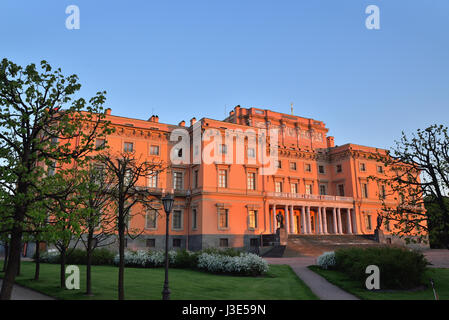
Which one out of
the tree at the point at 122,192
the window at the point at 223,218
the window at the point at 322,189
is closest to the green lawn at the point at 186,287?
the tree at the point at 122,192

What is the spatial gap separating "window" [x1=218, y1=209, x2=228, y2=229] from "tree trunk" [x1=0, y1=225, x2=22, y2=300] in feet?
96.7

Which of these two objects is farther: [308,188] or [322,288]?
[308,188]

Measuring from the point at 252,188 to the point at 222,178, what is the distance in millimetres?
4265

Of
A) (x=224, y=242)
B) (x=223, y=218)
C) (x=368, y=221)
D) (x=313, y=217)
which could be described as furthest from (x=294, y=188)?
(x=224, y=242)

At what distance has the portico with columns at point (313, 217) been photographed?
4288cm

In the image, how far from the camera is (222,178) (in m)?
40.0

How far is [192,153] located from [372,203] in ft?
92.9

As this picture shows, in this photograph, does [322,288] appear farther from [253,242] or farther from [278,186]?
[278,186]

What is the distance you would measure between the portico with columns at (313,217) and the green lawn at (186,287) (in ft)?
78.8

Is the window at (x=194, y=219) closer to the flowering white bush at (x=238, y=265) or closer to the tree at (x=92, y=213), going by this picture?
the flowering white bush at (x=238, y=265)

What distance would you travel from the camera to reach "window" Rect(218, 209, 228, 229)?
126ft

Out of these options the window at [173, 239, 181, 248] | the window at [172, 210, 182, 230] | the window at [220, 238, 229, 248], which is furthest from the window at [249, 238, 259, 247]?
the window at [172, 210, 182, 230]
